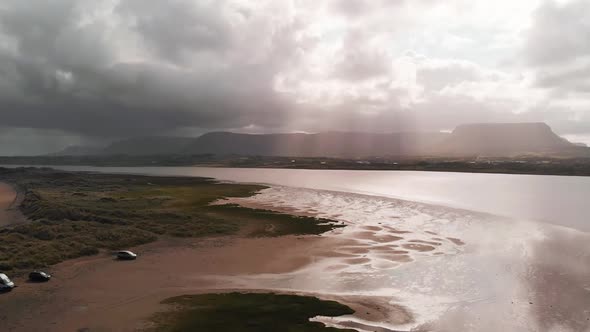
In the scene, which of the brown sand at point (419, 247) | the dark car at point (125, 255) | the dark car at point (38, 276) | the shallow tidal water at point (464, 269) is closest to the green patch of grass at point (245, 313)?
the shallow tidal water at point (464, 269)

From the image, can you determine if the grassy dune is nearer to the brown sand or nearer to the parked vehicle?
the parked vehicle

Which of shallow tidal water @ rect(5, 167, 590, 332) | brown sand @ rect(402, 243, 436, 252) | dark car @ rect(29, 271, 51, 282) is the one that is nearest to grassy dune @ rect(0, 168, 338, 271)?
dark car @ rect(29, 271, 51, 282)

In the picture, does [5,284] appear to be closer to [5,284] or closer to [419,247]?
[5,284]

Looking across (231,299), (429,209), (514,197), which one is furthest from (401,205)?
(231,299)

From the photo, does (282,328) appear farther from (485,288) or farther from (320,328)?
(485,288)

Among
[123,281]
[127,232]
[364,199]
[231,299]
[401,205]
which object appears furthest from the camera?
[364,199]

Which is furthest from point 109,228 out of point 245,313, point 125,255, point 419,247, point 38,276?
point 419,247

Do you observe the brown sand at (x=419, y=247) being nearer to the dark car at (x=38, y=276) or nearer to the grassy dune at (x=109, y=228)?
the grassy dune at (x=109, y=228)
